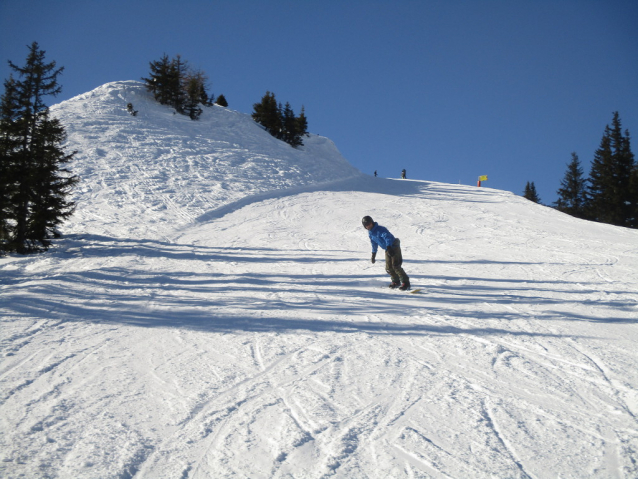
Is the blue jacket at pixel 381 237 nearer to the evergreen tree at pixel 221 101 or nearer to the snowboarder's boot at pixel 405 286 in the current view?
the snowboarder's boot at pixel 405 286

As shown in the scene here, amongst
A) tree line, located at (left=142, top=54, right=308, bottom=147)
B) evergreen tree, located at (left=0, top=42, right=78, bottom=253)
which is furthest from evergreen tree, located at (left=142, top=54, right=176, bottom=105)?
evergreen tree, located at (left=0, top=42, right=78, bottom=253)

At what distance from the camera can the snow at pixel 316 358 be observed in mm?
3119

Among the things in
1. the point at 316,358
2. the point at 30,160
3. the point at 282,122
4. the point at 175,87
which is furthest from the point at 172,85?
the point at 316,358

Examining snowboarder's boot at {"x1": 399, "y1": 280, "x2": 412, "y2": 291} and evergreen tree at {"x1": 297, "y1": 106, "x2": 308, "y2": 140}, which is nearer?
snowboarder's boot at {"x1": 399, "y1": 280, "x2": 412, "y2": 291}

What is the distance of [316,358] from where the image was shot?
4953 mm

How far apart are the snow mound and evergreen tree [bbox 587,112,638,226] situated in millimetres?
24348

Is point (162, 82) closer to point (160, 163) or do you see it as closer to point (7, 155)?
point (160, 163)

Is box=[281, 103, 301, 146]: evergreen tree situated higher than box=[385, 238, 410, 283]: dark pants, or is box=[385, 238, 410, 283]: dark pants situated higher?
box=[281, 103, 301, 146]: evergreen tree

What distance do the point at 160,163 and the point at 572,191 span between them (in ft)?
144

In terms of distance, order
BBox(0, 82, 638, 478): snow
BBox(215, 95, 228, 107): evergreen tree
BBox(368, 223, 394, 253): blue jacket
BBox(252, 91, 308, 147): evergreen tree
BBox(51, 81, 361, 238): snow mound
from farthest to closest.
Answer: BBox(215, 95, 228, 107): evergreen tree → BBox(252, 91, 308, 147): evergreen tree → BBox(51, 81, 361, 238): snow mound → BBox(368, 223, 394, 253): blue jacket → BBox(0, 82, 638, 478): snow

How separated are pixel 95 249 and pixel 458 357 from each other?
38.1ft

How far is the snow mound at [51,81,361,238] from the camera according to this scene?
17.4 metres

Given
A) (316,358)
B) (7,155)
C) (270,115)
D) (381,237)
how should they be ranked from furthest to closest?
(270,115) → (7,155) → (381,237) → (316,358)

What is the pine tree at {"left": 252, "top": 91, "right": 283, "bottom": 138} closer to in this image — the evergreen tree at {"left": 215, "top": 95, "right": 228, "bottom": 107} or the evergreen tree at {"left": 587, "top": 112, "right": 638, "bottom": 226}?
the evergreen tree at {"left": 215, "top": 95, "right": 228, "bottom": 107}
